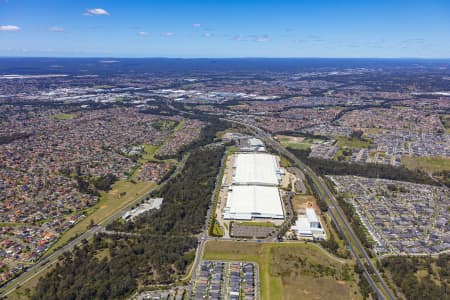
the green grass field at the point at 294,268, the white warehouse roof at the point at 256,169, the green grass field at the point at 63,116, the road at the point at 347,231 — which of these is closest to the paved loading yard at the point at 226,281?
the green grass field at the point at 294,268

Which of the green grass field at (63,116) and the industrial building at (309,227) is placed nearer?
the industrial building at (309,227)

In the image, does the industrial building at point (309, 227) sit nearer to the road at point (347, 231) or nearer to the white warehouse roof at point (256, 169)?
the road at point (347, 231)

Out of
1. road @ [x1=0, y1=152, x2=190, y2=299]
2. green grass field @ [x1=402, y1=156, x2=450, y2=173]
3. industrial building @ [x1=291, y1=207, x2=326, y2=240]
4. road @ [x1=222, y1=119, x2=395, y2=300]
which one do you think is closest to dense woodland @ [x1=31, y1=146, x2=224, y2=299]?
road @ [x1=0, y1=152, x2=190, y2=299]

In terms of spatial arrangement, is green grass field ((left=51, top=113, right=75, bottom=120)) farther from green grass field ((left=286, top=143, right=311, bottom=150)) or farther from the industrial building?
the industrial building

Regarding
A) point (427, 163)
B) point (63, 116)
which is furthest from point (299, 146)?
point (63, 116)

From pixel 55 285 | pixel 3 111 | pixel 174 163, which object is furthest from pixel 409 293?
pixel 3 111
